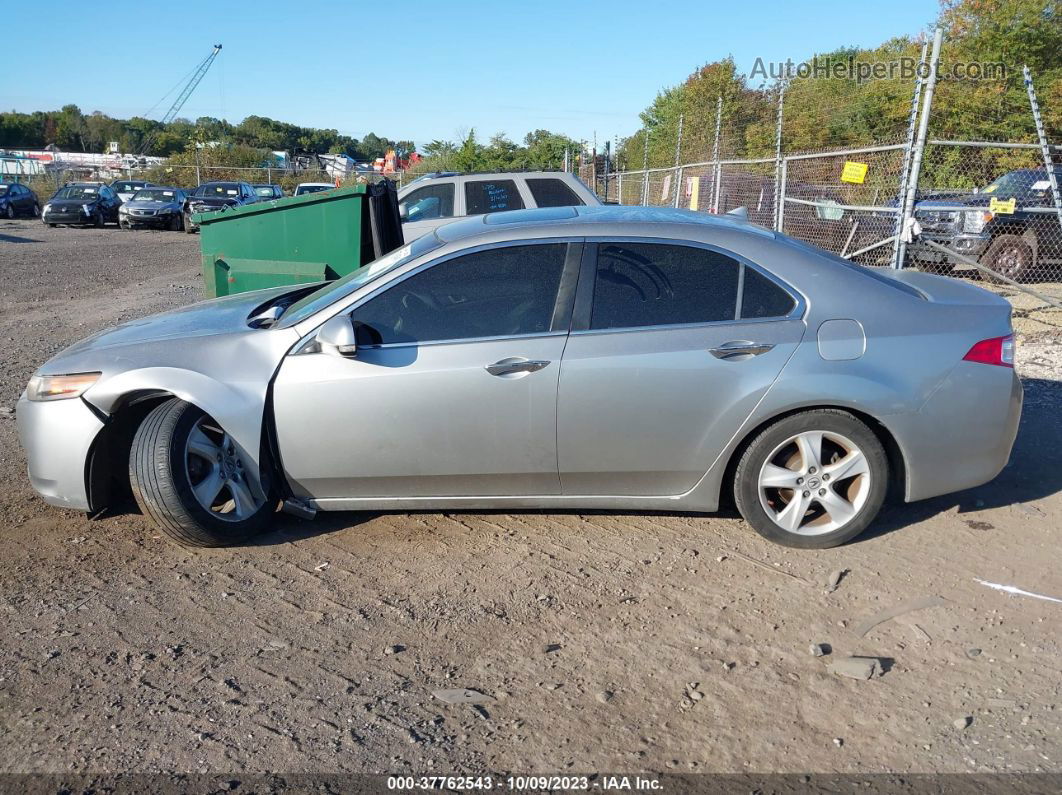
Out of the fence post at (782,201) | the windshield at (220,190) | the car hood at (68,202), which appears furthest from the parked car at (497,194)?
the car hood at (68,202)

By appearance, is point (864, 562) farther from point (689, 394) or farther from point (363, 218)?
point (363, 218)

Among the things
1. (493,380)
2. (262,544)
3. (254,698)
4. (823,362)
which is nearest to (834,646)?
(823,362)

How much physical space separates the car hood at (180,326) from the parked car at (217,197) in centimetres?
2688

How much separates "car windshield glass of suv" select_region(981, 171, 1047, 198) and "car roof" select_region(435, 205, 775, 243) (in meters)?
9.21

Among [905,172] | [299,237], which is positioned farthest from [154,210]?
[905,172]

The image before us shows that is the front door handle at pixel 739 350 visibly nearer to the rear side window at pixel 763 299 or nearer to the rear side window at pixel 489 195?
the rear side window at pixel 763 299

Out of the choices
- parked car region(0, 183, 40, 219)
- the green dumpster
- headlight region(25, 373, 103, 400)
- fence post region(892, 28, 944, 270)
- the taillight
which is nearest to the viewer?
the taillight

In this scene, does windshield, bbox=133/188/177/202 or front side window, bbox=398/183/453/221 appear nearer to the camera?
front side window, bbox=398/183/453/221

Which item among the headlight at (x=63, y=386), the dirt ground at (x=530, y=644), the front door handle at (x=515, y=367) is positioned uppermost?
the front door handle at (x=515, y=367)

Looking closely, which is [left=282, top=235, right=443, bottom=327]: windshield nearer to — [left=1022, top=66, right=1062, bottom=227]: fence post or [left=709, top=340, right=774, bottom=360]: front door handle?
[left=709, top=340, right=774, bottom=360]: front door handle

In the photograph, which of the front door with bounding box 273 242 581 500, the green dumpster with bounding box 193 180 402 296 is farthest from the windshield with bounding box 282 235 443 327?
the green dumpster with bounding box 193 180 402 296

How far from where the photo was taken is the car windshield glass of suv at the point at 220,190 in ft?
103

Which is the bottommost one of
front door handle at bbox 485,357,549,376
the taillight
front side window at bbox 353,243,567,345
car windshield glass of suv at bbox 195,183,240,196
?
front door handle at bbox 485,357,549,376

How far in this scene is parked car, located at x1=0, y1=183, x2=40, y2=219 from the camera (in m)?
33.6
